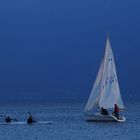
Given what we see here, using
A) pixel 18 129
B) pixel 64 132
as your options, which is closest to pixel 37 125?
pixel 18 129

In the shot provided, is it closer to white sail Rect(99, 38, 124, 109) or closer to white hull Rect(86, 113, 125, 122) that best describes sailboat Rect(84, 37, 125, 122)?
white sail Rect(99, 38, 124, 109)

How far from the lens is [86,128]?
81875 mm

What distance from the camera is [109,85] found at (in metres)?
87.3

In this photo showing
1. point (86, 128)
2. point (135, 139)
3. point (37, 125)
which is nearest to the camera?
point (135, 139)

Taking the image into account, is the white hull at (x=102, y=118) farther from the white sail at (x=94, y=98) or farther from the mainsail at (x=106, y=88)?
the mainsail at (x=106, y=88)

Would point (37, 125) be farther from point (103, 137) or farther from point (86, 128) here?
point (103, 137)

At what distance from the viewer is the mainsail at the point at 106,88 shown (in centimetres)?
8575

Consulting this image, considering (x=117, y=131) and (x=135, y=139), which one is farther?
(x=117, y=131)

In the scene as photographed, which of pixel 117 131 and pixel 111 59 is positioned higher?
pixel 111 59

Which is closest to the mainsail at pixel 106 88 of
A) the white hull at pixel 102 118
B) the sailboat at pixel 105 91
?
the sailboat at pixel 105 91

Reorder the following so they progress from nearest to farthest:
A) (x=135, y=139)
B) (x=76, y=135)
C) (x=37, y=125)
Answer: (x=135, y=139) → (x=76, y=135) → (x=37, y=125)

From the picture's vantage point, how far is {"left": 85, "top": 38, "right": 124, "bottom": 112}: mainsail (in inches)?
3376

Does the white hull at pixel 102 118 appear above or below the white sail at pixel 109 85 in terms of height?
below

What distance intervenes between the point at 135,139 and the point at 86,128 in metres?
14.3
